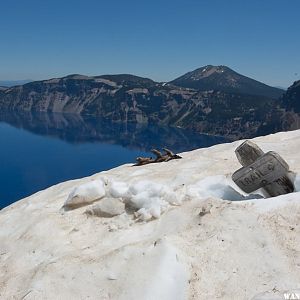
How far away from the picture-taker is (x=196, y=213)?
9281 millimetres

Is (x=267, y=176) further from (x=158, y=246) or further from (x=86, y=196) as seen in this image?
(x=86, y=196)

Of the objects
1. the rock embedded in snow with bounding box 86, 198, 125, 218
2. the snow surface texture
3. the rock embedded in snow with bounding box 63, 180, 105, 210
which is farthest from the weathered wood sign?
the rock embedded in snow with bounding box 63, 180, 105, 210

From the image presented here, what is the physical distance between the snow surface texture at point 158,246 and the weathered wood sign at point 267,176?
1.20 feet

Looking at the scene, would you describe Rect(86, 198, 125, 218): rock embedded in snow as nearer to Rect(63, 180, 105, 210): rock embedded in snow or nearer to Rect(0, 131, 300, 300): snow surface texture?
Rect(0, 131, 300, 300): snow surface texture

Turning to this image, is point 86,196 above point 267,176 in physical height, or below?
below

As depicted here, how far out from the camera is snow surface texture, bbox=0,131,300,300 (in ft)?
23.4

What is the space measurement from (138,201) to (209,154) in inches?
280

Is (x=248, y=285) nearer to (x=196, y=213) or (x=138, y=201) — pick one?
(x=196, y=213)

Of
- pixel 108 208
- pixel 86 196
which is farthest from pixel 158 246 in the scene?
pixel 86 196

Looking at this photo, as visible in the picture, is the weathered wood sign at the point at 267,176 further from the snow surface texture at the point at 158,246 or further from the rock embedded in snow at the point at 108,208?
the rock embedded in snow at the point at 108,208

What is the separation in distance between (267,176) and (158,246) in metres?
4.32

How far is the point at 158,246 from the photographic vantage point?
8.03m

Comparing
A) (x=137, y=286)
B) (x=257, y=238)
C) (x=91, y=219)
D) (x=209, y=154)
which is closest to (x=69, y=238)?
(x=91, y=219)

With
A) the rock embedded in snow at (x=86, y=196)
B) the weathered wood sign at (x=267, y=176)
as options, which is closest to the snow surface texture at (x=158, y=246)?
the rock embedded in snow at (x=86, y=196)
